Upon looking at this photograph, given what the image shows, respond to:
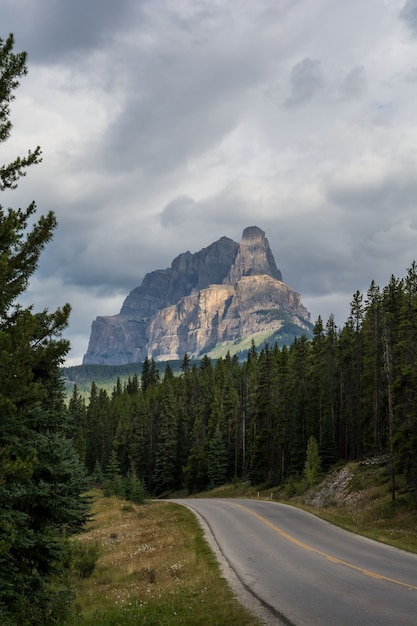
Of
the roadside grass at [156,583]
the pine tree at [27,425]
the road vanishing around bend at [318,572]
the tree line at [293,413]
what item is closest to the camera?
the pine tree at [27,425]

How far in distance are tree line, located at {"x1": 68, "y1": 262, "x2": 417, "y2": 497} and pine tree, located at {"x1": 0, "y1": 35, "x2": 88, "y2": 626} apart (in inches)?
771

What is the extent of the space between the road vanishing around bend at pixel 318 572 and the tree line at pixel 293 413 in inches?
424

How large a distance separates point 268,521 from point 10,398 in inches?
1003

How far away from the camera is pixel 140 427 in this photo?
9400 cm

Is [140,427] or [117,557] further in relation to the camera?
[140,427]

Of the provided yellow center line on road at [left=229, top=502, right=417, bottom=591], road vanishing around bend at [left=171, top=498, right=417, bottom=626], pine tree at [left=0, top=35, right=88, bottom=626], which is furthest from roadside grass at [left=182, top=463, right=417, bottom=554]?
pine tree at [left=0, top=35, right=88, bottom=626]

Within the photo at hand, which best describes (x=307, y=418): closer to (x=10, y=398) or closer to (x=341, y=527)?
(x=341, y=527)

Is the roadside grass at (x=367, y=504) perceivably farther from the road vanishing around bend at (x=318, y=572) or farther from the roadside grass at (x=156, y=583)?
the roadside grass at (x=156, y=583)

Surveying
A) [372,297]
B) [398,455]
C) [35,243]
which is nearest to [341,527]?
[398,455]

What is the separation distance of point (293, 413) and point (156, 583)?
50.6 m

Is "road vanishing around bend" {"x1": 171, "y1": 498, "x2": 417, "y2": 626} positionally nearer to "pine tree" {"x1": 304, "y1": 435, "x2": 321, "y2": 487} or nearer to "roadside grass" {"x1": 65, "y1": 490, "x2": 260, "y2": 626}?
"roadside grass" {"x1": 65, "y1": 490, "x2": 260, "y2": 626}

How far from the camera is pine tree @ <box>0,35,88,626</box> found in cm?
914

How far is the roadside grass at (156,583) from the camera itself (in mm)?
11812

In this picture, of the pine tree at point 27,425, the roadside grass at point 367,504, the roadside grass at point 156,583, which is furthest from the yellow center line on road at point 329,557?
the pine tree at point 27,425
